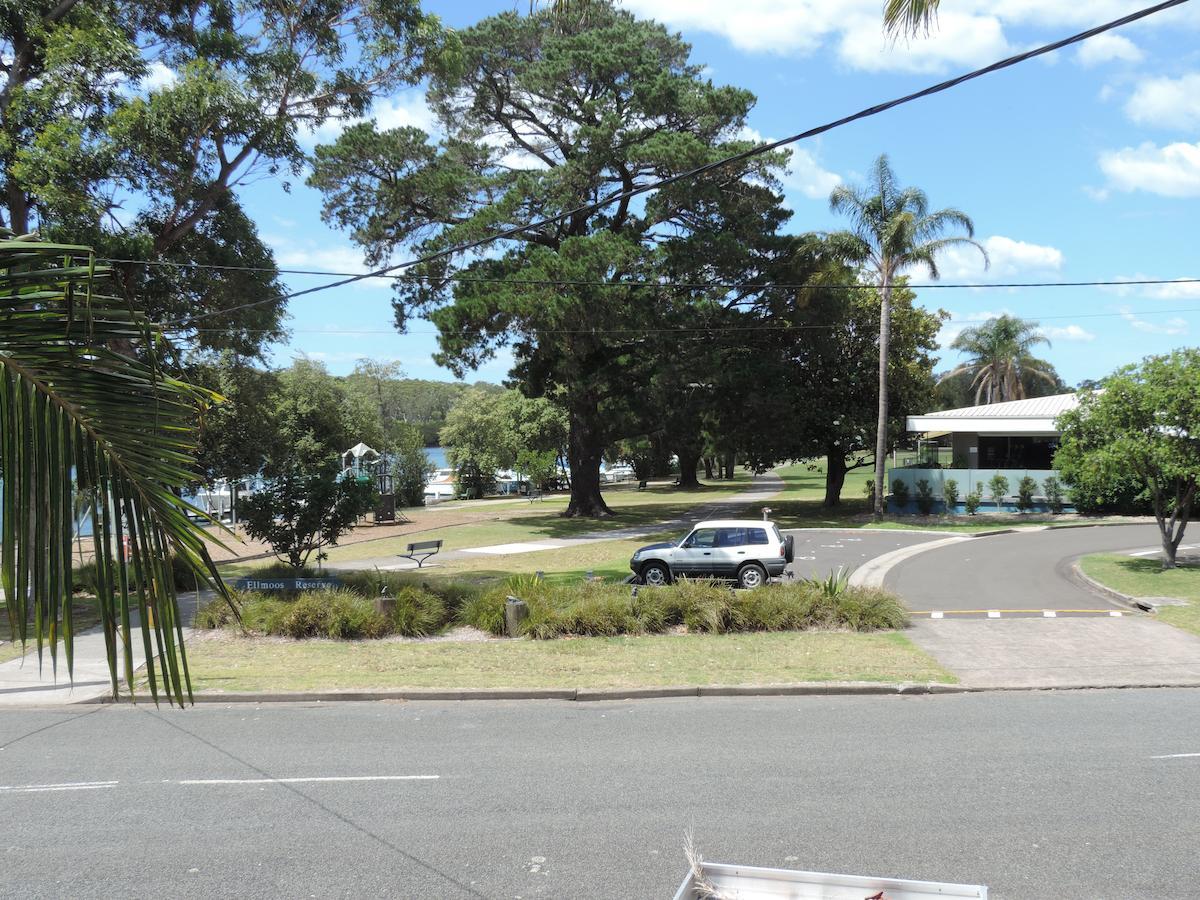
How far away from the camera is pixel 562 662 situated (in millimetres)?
12344

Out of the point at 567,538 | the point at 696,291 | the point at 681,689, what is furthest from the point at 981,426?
the point at 681,689

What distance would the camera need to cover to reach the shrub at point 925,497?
39375mm

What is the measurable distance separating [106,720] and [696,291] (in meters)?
26.7

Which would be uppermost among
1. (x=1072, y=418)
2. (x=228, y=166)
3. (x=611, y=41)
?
(x=611, y=41)

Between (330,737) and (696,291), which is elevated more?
(696,291)

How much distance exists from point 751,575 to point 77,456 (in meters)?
16.6

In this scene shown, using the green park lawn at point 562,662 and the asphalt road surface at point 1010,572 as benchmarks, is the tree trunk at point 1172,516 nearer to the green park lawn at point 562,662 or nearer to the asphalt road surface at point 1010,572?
the asphalt road surface at point 1010,572

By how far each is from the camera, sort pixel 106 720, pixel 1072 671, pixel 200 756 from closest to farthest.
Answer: pixel 200 756
pixel 106 720
pixel 1072 671

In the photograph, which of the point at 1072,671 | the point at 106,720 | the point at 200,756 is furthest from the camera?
the point at 1072,671

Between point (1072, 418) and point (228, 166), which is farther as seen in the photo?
point (1072, 418)

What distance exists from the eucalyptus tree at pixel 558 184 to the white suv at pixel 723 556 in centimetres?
1357

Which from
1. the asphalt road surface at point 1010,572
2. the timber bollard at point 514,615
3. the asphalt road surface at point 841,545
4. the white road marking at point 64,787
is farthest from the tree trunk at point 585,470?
the white road marking at point 64,787

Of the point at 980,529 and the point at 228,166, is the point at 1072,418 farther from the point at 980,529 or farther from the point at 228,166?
the point at 228,166

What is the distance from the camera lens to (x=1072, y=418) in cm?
2117
